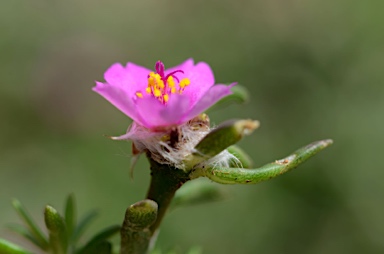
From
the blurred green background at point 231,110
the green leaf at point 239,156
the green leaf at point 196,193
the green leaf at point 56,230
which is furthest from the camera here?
the blurred green background at point 231,110

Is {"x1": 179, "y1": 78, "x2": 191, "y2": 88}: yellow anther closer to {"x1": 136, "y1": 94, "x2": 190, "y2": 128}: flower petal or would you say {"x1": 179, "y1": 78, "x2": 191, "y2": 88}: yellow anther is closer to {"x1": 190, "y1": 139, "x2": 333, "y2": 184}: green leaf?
{"x1": 136, "y1": 94, "x2": 190, "y2": 128}: flower petal

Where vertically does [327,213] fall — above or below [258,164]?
below

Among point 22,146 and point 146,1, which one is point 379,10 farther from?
point 22,146

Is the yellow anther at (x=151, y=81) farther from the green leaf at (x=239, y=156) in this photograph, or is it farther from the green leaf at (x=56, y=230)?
the green leaf at (x=56, y=230)

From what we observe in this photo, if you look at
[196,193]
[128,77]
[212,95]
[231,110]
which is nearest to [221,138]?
[212,95]

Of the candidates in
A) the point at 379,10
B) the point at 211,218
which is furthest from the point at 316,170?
the point at 379,10

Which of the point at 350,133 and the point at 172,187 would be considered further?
the point at 350,133

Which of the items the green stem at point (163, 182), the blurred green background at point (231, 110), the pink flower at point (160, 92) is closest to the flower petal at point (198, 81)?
the pink flower at point (160, 92)

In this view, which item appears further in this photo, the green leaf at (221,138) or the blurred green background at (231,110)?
the blurred green background at (231,110)
